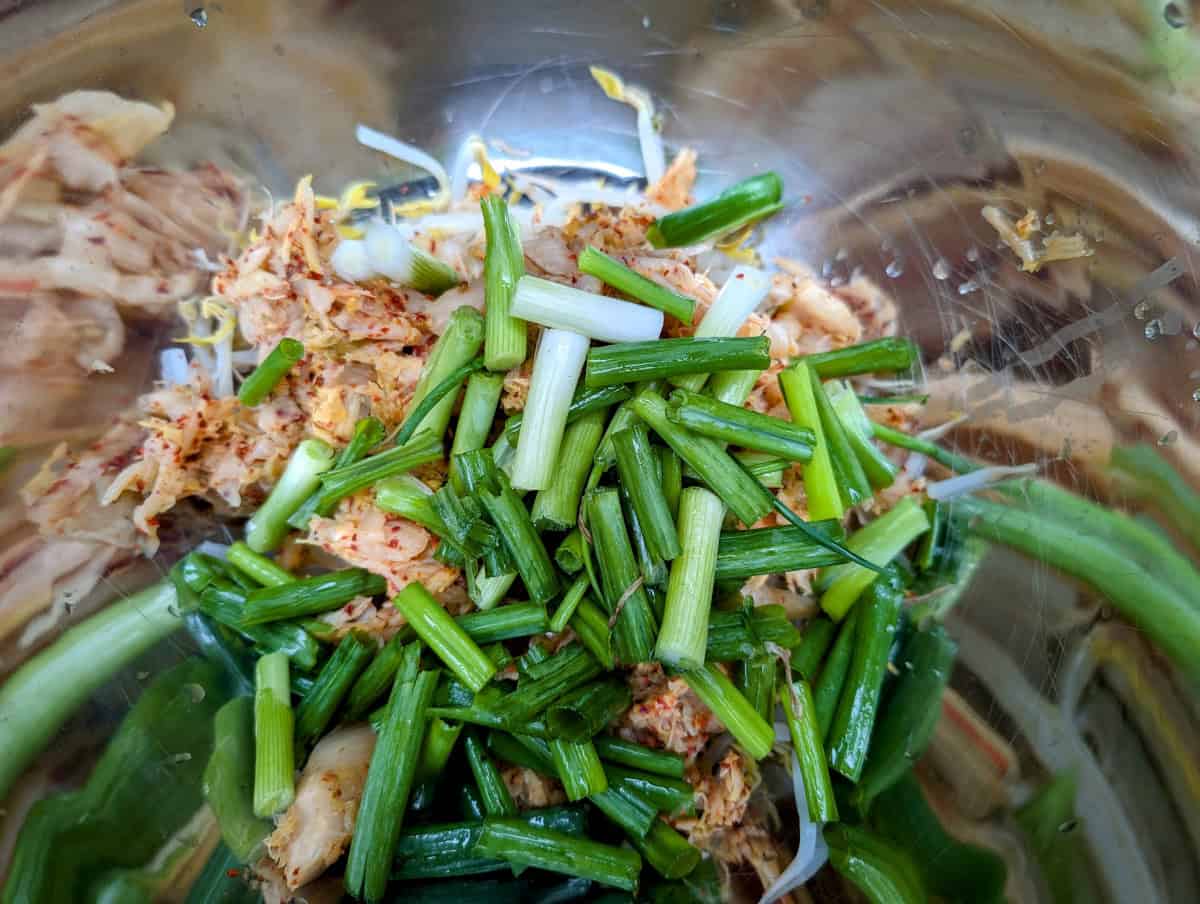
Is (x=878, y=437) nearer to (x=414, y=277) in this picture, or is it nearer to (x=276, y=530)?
(x=414, y=277)

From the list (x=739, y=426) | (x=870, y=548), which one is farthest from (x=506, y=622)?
(x=870, y=548)

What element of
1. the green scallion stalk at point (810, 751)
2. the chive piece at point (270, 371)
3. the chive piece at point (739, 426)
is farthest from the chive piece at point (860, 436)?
the chive piece at point (270, 371)

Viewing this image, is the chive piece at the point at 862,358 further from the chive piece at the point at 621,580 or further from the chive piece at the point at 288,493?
the chive piece at the point at 288,493

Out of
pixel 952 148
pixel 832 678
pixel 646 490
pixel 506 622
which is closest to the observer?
pixel 646 490

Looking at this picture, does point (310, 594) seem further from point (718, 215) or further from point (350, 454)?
point (718, 215)

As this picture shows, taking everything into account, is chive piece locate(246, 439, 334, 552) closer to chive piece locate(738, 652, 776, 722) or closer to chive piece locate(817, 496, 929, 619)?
chive piece locate(738, 652, 776, 722)
